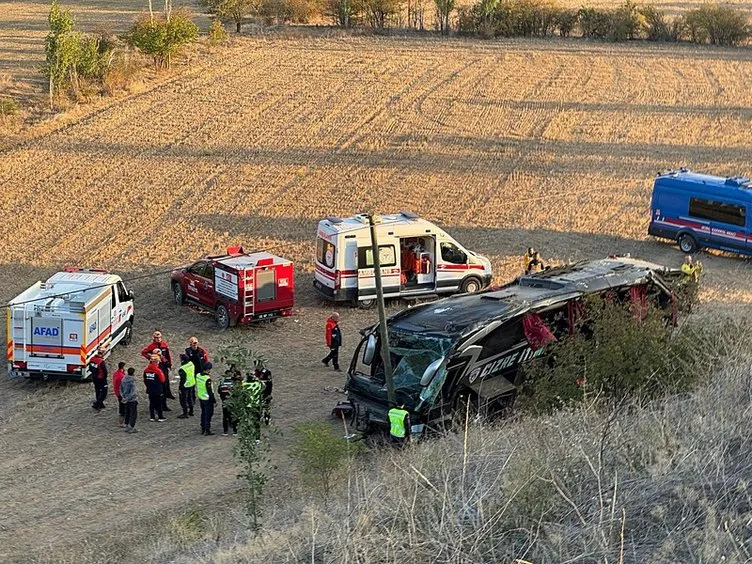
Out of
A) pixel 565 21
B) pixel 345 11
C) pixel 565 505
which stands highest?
pixel 345 11

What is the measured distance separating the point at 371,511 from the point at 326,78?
41729 mm

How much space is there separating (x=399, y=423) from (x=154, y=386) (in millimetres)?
4663

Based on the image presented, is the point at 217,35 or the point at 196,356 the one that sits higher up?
the point at 217,35

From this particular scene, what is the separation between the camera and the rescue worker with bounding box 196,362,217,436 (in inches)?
698

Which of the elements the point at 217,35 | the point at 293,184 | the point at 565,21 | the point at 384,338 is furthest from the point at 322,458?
the point at 565,21

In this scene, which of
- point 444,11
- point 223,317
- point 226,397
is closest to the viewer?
point 226,397

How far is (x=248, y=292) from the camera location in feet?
74.6

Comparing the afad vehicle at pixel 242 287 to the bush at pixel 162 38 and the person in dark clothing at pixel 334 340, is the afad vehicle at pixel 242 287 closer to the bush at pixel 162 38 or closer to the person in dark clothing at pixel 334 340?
the person in dark clothing at pixel 334 340

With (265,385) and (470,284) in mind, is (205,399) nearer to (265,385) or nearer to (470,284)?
(265,385)

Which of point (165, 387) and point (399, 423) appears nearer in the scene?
point (399, 423)

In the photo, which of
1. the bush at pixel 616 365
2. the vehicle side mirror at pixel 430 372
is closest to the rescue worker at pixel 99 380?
the vehicle side mirror at pixel 430 372

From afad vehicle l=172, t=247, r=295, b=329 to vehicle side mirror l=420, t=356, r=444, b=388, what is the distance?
23.0ft

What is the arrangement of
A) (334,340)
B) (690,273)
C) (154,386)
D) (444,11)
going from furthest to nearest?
1. (444,11)
2. (690,273)
3. (334,340)
4. (154,386)

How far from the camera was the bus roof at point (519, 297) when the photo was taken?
57.1ft
